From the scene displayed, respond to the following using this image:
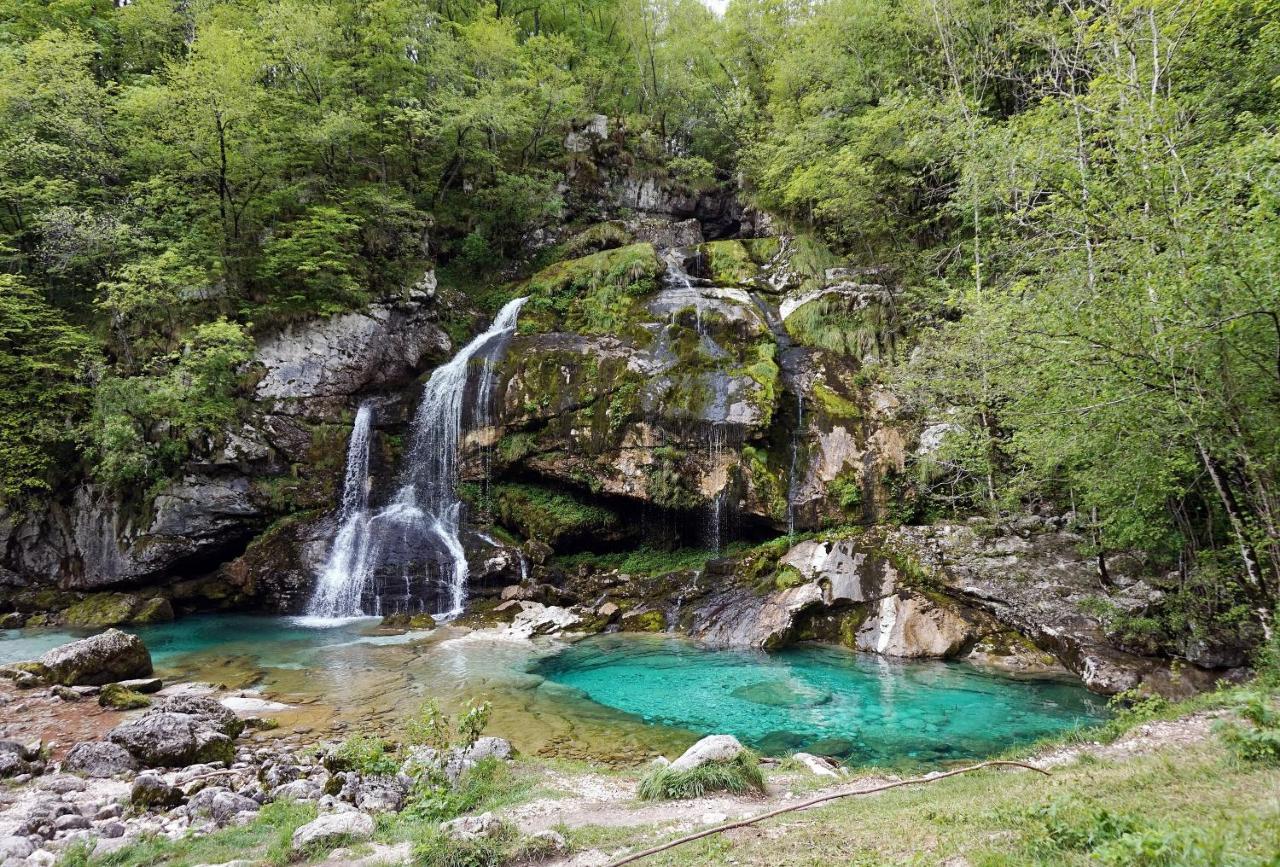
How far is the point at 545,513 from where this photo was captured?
711 inches

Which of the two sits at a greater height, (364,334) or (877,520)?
(364,334)

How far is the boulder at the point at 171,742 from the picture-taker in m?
7.16

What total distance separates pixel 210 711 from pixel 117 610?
37.0 feet

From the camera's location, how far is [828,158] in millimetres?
18656

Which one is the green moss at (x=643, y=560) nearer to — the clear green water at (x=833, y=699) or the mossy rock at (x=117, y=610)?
the clear green water at (x=833, y=699)

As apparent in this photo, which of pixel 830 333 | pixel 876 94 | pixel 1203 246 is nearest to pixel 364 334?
pixel 830 333

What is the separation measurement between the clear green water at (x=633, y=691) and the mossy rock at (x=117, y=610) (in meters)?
1.17

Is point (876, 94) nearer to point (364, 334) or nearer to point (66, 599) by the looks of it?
point (364, 334)

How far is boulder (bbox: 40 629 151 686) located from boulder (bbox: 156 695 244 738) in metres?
3.20

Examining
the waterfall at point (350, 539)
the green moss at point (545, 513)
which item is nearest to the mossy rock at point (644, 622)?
the green moss at point (545, 513)

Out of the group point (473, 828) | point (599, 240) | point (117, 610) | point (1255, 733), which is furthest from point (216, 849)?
point (599, 240)

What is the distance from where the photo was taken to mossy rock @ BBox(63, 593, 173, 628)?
52.4 ft

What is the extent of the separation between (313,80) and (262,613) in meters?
18.3

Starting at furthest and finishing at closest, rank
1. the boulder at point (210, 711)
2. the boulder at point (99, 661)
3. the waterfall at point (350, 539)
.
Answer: the waterfall at point (350, 539) < the boulder at point (99, 661) < the boulder at point (210, 711)
